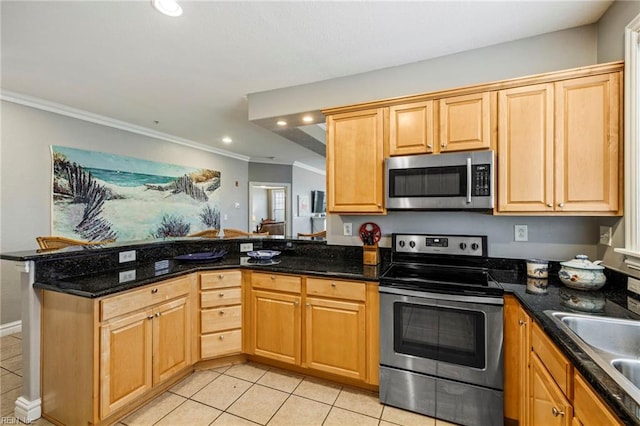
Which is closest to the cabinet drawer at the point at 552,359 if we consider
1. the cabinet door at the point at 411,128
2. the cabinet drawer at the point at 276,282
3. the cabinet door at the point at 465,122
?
the cabinet door at the point at 465,122

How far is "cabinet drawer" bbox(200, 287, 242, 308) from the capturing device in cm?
239

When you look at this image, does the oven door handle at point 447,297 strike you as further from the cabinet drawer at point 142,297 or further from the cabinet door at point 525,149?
the cabinet drawer at point 142,297

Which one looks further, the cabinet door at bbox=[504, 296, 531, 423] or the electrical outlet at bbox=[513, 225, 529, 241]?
the electrical outlet at bbox=[513, 225, 529, 241]

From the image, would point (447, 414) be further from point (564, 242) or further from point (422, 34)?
point (422, 34)

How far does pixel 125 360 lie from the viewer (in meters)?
1.82

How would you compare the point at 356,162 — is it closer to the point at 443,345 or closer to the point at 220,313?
the point at 443,345

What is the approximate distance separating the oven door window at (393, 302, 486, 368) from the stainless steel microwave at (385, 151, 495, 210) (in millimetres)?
743

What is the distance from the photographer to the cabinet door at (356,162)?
2361 millimetres

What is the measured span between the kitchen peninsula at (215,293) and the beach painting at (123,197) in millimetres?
1844

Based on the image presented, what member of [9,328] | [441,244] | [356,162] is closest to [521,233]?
[441,244]

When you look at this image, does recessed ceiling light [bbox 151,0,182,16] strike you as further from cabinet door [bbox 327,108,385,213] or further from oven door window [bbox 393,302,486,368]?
oven door window [bbox 393,302,486,368]

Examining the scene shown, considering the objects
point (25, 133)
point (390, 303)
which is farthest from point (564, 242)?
point (25, 133)

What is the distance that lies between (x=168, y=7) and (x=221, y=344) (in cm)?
246

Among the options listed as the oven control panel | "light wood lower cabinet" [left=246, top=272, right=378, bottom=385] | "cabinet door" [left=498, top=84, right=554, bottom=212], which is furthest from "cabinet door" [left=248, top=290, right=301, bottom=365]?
"cabinet door" [left=498, top=84, right=554, bottom=212]
